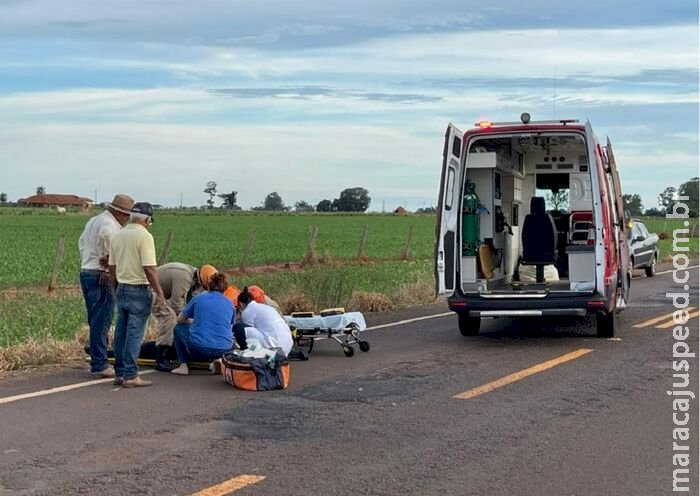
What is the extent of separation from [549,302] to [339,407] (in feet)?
14.4

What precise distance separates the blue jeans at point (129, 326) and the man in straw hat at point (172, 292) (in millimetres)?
887

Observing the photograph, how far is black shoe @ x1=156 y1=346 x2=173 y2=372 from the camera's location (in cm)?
1007

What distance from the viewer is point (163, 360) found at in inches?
400

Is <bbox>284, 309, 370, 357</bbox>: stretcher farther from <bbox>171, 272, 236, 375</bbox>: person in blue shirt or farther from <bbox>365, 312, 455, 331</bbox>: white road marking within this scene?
<bbox>365, 312, 455, 331</bbox>: white road marking

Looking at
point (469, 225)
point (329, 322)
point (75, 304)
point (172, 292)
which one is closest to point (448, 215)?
point (469, 225)

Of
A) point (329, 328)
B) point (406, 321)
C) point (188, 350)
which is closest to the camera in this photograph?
point (188, 350)

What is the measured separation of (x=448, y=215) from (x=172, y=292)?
3.50 meters

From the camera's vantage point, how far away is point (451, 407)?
8117mm

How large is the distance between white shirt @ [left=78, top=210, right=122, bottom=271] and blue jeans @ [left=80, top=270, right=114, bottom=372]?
0.33 feet

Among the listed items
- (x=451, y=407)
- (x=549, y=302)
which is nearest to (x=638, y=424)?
(x=451, y=407)

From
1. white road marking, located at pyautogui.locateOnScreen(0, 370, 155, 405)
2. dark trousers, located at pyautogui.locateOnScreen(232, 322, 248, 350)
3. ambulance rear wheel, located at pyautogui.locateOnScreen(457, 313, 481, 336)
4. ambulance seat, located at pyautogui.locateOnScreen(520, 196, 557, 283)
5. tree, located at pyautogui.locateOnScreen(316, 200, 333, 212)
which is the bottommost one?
white road marking, located at pyautogui.locateOnScreen(0, 370, 155, 405)

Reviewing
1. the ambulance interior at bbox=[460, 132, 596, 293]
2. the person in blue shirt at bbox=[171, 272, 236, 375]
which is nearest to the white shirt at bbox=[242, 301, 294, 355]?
the person in blue shirt at bbox=[171, 272, 236, 375]

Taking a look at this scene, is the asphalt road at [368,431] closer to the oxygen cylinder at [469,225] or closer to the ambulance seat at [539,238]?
the oxygen cylinder at [469,225]

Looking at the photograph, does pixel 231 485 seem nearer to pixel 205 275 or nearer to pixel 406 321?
pixel 205 275
